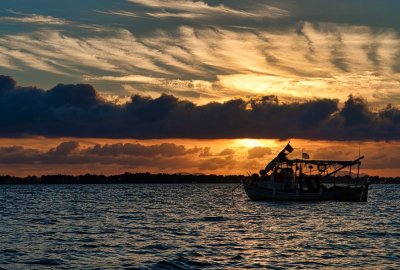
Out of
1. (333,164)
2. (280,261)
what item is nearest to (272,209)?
(333,164)

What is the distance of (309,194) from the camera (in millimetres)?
98875

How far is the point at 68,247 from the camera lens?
1658 inches

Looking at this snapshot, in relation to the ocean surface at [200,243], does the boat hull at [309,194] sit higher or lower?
higher

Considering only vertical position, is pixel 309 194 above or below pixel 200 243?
above

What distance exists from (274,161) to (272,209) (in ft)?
44.5

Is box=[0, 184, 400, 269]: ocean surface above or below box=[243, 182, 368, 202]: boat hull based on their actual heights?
below

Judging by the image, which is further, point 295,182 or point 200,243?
point 295,182

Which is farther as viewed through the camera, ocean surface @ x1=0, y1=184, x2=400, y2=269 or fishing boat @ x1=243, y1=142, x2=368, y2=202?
fishing boat @ x1=243, y1=142, x2=368, y2=202

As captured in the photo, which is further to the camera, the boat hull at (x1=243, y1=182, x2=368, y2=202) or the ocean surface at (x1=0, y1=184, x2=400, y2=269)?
the boat hull at (x1=243, y1=182, x2=368, y2=202)

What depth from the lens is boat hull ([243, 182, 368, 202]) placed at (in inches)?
3885

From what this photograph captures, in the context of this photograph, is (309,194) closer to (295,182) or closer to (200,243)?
(295,182)

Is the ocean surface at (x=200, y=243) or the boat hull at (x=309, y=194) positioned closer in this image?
the ocean surface at (x=200, y=243)

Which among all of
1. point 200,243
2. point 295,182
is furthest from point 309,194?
point 200,243

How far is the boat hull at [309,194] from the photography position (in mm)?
98688
